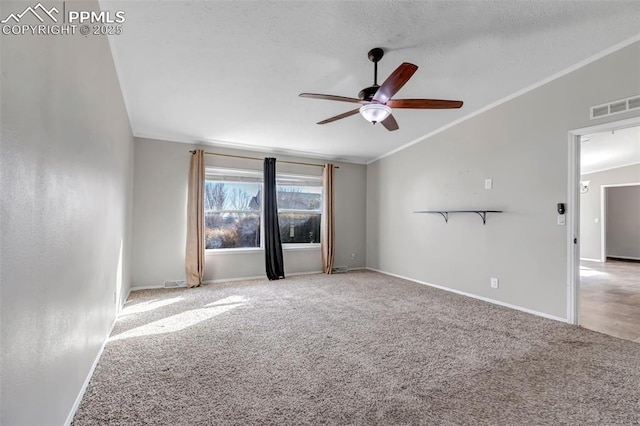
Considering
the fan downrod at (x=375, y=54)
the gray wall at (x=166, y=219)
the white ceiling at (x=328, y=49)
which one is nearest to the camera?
the white ceiling at (x=328, y=49)

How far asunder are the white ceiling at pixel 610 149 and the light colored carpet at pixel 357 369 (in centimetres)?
351

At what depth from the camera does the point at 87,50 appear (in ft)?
5.56

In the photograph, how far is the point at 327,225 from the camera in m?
5.58

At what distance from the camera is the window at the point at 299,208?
545 cm

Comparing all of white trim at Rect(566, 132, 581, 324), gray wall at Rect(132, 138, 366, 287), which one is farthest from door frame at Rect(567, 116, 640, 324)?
gray wall at Rect(132, 138, 366, 287)

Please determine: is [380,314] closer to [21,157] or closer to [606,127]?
[606,127]

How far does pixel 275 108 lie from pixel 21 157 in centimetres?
285

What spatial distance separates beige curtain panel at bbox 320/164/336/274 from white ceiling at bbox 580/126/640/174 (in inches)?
157

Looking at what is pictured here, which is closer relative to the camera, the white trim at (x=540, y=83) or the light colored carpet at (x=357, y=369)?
the light colored carpet at (x=357, y=369)

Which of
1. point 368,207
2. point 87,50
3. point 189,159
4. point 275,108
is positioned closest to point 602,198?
point 368,207

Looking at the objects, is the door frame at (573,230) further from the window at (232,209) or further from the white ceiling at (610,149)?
the window at (232,209)
